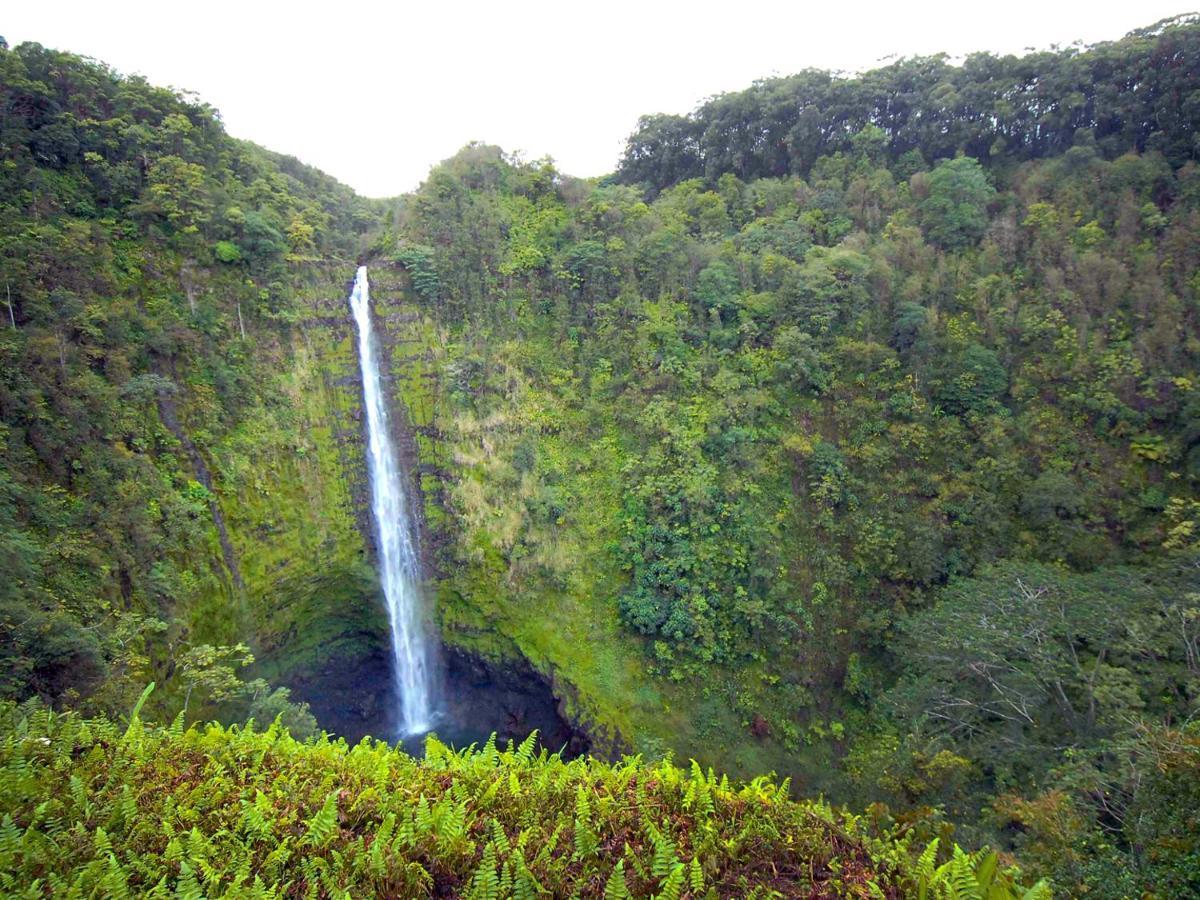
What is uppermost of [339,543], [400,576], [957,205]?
[957,205]

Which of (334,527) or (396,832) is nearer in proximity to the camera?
(396,832)

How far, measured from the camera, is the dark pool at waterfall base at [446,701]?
15742 millimetres

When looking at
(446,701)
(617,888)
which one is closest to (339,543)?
(446,701)

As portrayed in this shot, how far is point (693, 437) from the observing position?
16.1m

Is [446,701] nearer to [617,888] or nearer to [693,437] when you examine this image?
[693,437]

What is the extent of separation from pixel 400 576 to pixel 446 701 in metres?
3.88

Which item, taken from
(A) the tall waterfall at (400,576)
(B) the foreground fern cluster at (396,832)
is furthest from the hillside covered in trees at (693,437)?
(B) the foreground fern cluster at (396,832)

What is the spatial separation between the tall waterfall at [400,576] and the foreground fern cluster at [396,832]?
1281cm

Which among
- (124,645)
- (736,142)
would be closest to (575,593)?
(124,645)

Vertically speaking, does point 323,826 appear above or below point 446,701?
above

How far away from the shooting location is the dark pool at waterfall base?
15.7 metres

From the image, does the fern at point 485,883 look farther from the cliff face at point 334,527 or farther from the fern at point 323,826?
the cliff face at point 334,527

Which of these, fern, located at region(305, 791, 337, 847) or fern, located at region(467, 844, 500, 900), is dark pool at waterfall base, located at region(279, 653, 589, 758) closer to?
fern, located at region(305, 791, 337, 847)

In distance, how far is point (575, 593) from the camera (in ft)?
50.0
